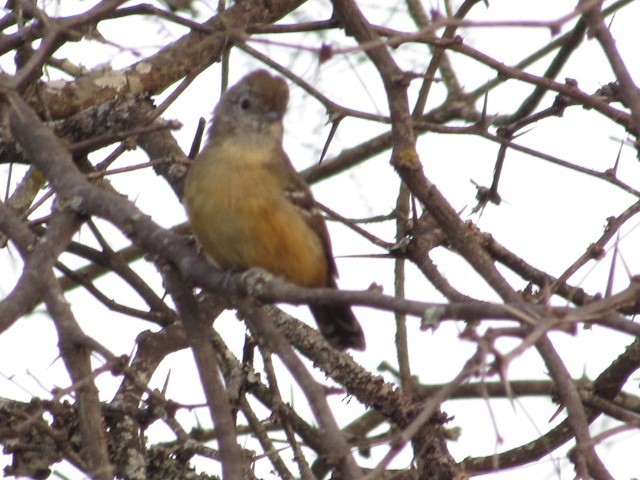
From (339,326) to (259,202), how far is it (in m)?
1.04

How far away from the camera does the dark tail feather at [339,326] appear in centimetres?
541

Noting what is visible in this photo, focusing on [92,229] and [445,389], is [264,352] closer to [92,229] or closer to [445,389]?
[92,229]

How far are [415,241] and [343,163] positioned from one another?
1.92 m

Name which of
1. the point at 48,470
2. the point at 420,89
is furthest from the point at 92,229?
the point at 420,89

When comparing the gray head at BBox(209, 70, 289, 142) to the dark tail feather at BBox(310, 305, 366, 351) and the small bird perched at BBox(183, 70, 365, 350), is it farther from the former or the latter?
the dark tail feather at BBox(310, 305, 366, 351)

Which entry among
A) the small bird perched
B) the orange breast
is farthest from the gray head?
the orange breast

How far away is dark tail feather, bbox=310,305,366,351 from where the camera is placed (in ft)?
17.7

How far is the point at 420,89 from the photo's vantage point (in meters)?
5.19

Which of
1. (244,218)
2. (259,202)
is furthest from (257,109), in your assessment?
(244,218)

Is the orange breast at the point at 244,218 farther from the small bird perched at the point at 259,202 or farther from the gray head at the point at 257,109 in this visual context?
the gray head at the point at 257,109

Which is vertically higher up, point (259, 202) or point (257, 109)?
point (257, 109)

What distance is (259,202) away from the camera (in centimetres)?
468

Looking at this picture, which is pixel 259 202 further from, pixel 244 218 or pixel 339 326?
pixel 339 326

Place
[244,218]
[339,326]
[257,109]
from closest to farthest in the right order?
1. [244,218]
2. [257,109]
3. [339,326]
